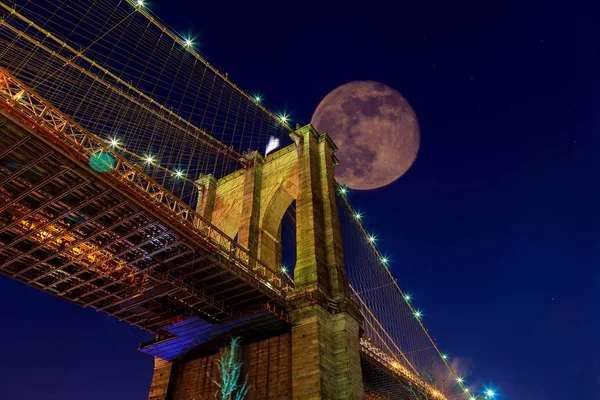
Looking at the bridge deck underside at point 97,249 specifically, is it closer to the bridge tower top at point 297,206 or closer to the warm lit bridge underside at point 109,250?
the warm lit bridge underside at point 109,250

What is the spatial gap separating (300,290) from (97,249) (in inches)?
358

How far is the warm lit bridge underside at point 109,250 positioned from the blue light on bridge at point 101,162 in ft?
0.64

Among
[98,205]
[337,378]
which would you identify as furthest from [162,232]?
[337,378]

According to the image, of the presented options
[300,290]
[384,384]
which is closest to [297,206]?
[300,290]

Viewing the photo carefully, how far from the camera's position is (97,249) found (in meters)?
18.1

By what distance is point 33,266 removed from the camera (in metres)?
18.3

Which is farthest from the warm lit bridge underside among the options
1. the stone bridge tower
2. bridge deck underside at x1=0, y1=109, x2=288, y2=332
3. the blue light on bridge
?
the stone bridge tower

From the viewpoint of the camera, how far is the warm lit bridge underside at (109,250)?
47.7ft

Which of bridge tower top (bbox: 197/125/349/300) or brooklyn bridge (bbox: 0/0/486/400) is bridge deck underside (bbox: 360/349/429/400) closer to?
brooklyn bridge (bbox: 0/0/486/400)

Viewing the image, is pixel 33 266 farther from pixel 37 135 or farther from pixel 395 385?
pixel 395 385

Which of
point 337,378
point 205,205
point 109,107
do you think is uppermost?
point 109,107

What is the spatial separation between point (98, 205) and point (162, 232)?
2493 mm

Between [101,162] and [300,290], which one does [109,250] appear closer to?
[101,162]

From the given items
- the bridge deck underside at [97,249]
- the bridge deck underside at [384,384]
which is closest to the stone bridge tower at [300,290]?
the bridge deck underside at [97,249]
